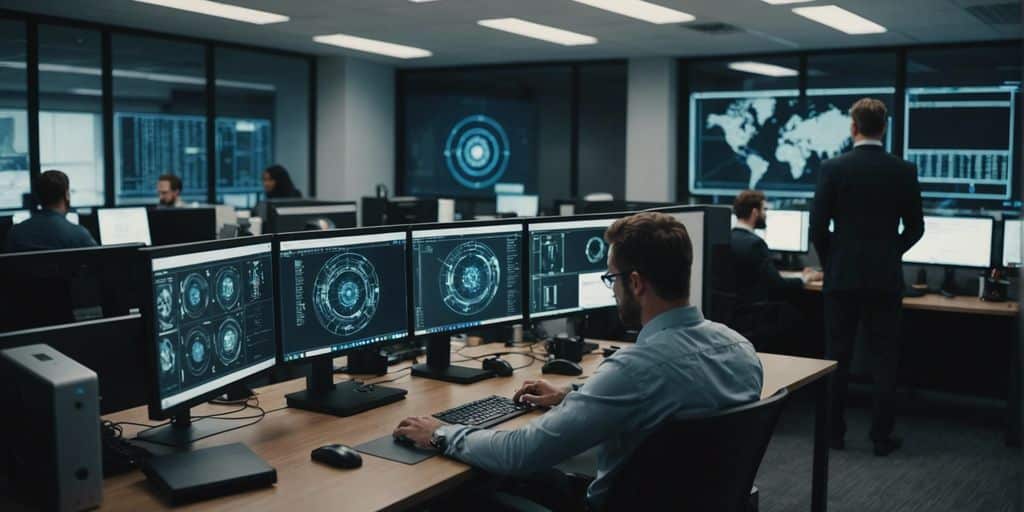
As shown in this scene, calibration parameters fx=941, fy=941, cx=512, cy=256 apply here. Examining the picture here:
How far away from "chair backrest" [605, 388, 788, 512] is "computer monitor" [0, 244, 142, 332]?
4.08 ft

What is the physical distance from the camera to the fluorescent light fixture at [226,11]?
611 cm

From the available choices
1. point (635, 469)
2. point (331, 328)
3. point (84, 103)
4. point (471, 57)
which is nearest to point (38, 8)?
point (84, 103)

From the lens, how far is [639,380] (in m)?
1.82

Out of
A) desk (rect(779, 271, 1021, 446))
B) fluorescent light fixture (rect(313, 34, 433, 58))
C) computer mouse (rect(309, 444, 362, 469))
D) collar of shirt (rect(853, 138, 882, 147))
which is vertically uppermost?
fluorescent light fixture (rect(313, 34, 433, 58))

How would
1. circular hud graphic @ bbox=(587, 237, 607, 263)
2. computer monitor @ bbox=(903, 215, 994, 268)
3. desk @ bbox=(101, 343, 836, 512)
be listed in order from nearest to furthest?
desk @ bbox=(101, 343, 836, 512) < circular hud graphic @ bbox=(587, 237, 607, 263) < computer monitor @ bbox=(903, 215, 994, 268)

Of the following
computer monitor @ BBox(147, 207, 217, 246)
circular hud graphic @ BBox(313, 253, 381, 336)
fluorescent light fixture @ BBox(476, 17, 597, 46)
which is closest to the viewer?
circular hud graphic @ BBox(313, 253, 381, 336)

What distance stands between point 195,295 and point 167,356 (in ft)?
0.49

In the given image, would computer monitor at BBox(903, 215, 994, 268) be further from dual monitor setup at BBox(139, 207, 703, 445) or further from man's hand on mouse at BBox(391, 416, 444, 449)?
man's hand on mouse at BBox(391, 416, 444, 449)

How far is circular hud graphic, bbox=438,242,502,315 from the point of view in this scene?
273 cm

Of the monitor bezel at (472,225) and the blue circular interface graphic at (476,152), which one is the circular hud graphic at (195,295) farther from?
the blue circular interface graphic at (476,152)

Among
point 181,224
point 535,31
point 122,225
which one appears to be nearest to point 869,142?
point 535,31

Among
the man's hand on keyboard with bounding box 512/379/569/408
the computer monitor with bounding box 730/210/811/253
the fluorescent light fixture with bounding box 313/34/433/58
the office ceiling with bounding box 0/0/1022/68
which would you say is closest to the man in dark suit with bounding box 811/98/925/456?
the computer monitor with bounding box 730/210/811/253

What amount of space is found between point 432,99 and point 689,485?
27.9 ft

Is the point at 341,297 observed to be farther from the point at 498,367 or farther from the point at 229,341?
the point at 498,367
